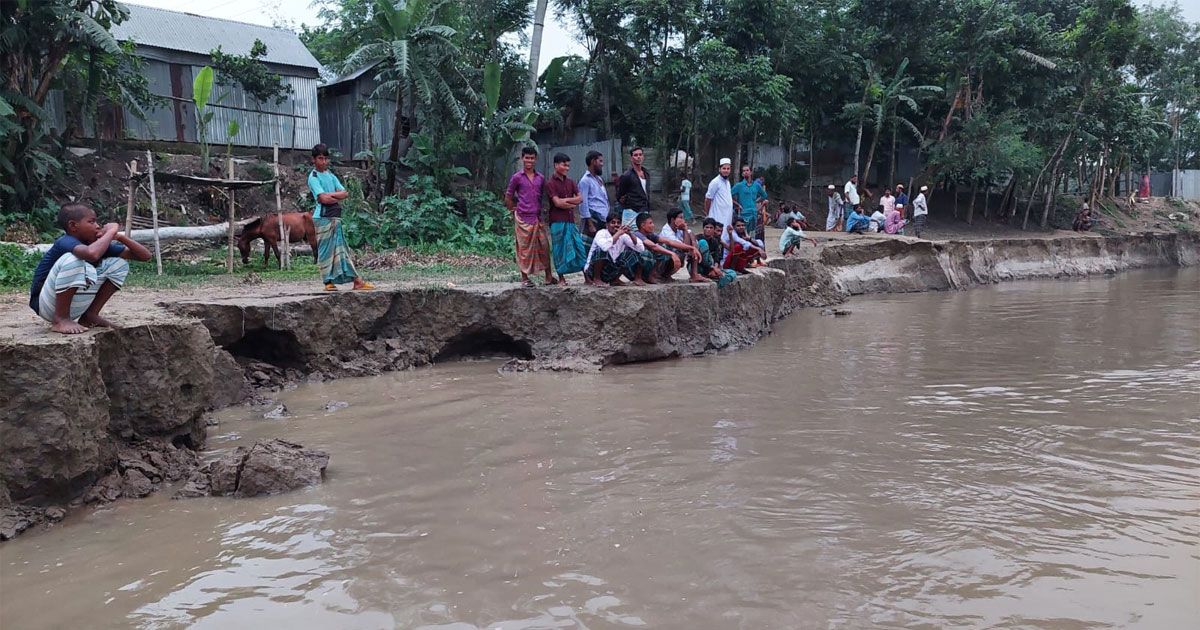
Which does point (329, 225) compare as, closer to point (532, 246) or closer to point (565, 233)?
point (532, 246)

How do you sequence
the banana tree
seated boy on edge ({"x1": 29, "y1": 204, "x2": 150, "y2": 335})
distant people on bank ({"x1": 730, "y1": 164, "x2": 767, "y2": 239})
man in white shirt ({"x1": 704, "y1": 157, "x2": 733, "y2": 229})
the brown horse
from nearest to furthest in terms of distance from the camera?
seated boy on edge ({"x1": 29, "y1": 204, "x2": 150, "y2": 335})
man in white shirt ({"x1": 704, "y1": 157, "x2": 733, "y2": 229})
the brown horse
distant people on bank ({"x1": 730, "y1": 164, "x2": 767, "y2": 239})
the banana tree

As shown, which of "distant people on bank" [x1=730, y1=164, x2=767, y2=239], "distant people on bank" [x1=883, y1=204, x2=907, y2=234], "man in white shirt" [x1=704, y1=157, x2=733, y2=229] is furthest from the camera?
"distant people on bank" [x1=883, y1=204, x2=907, y2=234]

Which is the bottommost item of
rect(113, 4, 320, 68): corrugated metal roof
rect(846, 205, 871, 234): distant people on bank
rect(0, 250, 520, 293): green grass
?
rect(0, 250, 520, 293): green grass

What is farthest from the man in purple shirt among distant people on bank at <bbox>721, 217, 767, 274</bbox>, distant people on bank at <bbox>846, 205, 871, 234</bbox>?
distant people on bank at <bbox>846, 205, 871, 234</bbox>

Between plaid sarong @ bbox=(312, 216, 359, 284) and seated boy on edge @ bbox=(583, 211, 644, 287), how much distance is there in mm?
2546

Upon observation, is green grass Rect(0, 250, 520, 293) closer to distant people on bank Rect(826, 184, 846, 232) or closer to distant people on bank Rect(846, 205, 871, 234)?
distant people on bank Rect(846, 205, 871, 234)

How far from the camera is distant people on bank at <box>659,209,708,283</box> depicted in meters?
9.02

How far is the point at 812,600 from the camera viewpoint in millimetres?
3471

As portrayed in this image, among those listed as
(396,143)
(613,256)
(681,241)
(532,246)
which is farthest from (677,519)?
(396,143)

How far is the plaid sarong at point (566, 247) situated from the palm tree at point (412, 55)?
758 cm

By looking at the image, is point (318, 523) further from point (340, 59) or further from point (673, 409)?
point (340, 59)

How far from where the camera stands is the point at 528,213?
28.8 ft

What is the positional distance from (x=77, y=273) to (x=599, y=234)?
195 inches

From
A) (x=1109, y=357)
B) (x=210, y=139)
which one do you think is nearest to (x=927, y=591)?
(x=1109, y=357)
